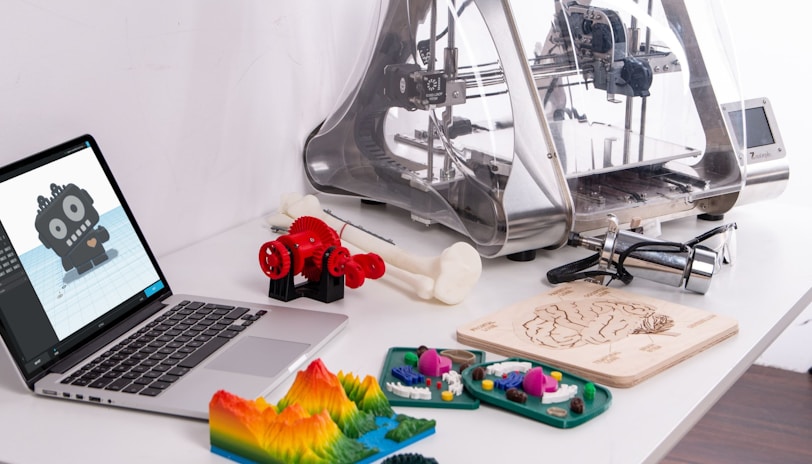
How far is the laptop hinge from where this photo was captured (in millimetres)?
892

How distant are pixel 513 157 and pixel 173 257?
468mm

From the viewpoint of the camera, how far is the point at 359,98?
4.54 ft

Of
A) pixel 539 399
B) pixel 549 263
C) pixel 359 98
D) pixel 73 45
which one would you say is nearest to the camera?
pixel 539 399

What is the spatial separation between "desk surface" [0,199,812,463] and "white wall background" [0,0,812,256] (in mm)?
81

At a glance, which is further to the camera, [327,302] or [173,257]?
[173,257]

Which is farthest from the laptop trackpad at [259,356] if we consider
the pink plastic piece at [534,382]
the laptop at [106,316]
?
the pink plastic piece at [534,382]

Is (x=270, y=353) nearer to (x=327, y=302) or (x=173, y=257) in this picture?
(x=327, y=302)

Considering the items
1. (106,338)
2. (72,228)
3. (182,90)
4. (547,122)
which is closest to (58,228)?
(72,228)

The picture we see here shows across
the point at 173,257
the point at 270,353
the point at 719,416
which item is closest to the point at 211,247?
the point at 173,257

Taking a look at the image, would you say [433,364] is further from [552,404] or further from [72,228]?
[72,228]

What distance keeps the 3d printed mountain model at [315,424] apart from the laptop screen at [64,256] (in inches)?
8.8

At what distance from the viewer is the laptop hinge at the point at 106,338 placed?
0.89 metres

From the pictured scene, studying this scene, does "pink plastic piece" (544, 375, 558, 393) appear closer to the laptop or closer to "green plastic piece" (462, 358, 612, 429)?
"green plastic piece" (462, 358, 612, 429)

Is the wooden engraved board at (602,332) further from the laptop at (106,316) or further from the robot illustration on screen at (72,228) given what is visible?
the robot illustration on screen at (72,228)
